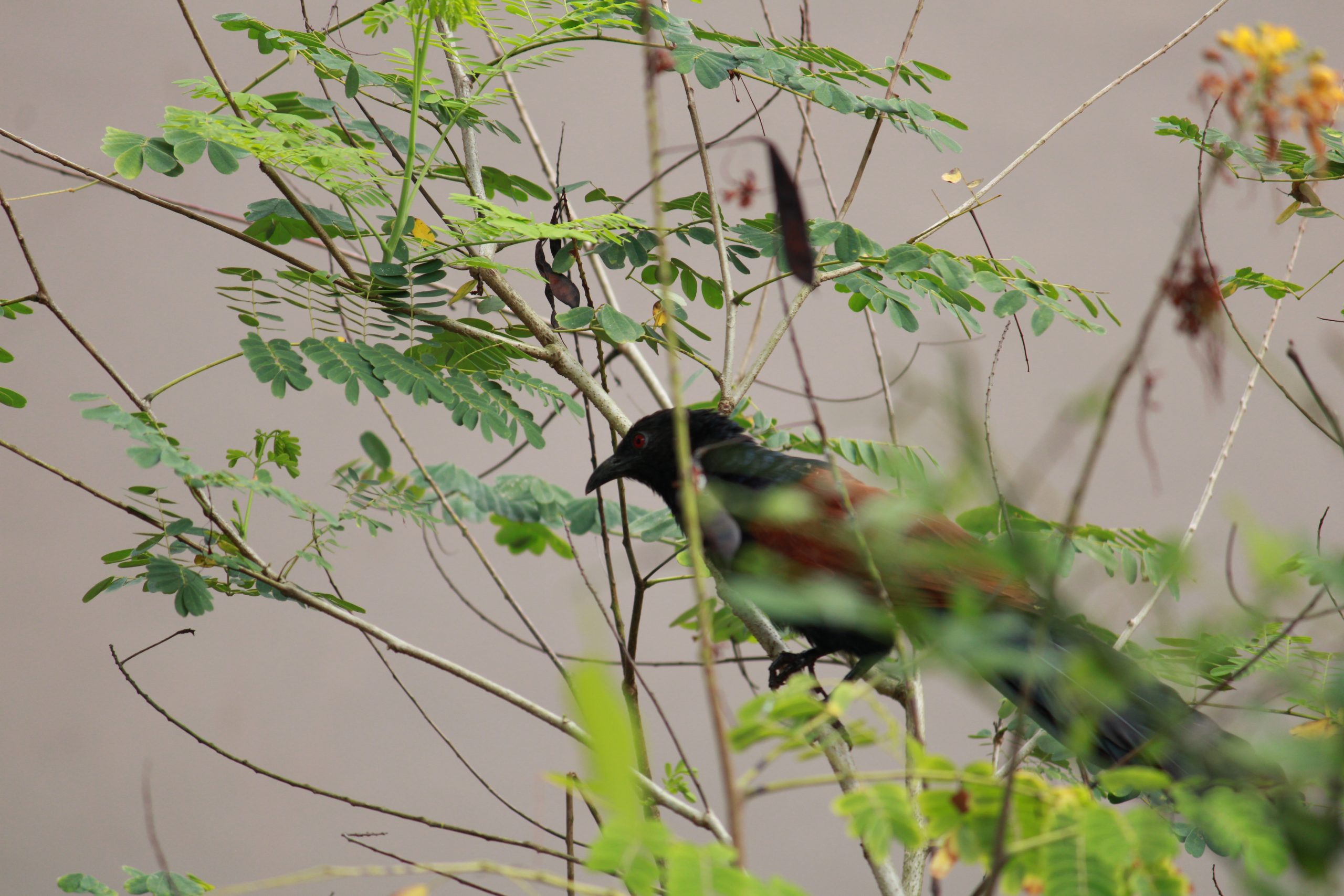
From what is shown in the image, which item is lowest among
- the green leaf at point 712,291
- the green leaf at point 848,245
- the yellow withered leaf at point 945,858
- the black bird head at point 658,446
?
the yellow withered leaf at point 945,858

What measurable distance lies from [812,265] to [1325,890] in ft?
1.04

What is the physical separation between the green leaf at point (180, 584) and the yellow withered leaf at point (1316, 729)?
115cm

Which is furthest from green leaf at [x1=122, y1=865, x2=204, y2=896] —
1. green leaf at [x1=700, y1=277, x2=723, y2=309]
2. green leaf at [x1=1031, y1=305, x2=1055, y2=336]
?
green leaf at [x1=1031, y1=305, x2=1055, y2=336]

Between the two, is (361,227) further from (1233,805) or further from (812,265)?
(1233,805)

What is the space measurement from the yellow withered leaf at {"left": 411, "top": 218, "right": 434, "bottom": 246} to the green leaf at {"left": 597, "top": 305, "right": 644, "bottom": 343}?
235 mm

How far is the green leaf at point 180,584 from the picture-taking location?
119 centimetres

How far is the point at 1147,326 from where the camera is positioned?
36 cm

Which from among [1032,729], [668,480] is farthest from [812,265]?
[668,480]

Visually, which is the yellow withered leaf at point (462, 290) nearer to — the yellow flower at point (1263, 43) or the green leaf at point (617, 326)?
the green leaf at point (617, 326)

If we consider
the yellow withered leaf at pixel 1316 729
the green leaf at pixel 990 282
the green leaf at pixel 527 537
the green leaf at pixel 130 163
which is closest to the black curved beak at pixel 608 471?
the green leaf at pixel 527 537

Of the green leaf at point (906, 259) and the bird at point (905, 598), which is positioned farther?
the green leaf at point (906, 259)

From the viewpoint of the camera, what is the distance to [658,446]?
1512 mm

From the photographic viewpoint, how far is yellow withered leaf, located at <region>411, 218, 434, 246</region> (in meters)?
1.22

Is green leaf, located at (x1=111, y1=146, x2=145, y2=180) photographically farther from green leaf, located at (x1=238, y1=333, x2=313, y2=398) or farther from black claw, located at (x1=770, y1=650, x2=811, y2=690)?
black claw, located at (x1=770, y1=650, x2=811, y2=690)
